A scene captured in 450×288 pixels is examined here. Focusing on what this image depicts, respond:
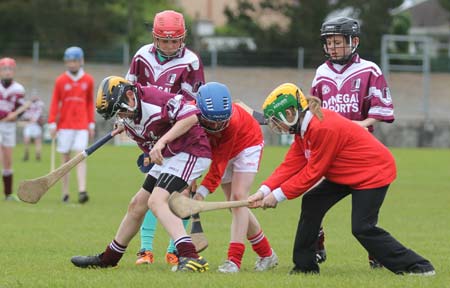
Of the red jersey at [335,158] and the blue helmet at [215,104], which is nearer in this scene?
the red jersey at [335,158]

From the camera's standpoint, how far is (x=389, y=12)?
1811 inches

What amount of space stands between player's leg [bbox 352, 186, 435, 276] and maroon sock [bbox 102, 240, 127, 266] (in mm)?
2055

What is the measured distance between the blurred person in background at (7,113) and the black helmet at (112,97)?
8.82 metres

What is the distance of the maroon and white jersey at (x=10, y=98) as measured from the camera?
17.1 metres

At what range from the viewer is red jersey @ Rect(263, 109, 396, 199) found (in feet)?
26.9

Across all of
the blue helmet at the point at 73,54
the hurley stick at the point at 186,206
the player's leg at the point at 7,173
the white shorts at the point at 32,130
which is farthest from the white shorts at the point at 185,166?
the white shorts at the point at 32,130

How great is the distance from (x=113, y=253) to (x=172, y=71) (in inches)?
78.0

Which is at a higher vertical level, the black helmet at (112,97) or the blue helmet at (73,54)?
the black helmet at (112,97)

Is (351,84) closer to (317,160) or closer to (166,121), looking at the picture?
(317,160)

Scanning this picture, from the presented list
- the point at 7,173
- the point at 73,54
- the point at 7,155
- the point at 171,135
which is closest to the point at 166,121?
the point at 171,135

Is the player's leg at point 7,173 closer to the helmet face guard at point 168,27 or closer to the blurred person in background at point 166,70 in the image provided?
the blurred person in background at point 166,70

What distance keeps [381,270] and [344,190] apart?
91cm

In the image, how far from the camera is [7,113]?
677 inches

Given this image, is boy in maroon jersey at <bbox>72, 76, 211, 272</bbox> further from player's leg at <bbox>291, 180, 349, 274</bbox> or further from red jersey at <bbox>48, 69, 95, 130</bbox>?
red jersey at <bbox>48, 69, 95, 130</bbox>
